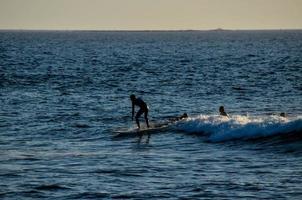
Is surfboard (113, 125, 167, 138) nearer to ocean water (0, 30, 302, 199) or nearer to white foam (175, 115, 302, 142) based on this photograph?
ocean water (0, 30, 302, 199)

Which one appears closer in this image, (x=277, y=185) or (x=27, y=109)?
(x=277, y=185)

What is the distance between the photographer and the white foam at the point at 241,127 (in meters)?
28.0

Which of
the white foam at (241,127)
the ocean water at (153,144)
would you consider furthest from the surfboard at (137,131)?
the white foam at (241,127)

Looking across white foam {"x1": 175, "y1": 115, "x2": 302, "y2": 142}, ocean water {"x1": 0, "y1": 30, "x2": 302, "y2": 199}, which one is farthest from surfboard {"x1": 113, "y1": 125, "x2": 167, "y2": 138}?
white foam {"x1": 175, "y1": 115, "x2": 302, "y2": 142}

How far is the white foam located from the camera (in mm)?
27997

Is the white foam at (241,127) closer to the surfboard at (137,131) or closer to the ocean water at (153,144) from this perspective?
the ocean water at (153,144)

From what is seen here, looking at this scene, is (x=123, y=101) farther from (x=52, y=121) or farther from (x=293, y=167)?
(x=293, y=167)

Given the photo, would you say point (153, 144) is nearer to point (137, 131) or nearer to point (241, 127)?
point (137, 131)

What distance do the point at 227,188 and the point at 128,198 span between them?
A: 2727 mm

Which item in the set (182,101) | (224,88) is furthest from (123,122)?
(224,88)

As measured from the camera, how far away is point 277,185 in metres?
19.5

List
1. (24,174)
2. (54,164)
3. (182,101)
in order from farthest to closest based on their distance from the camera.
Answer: (182,101) → (54,164) → (24,174)

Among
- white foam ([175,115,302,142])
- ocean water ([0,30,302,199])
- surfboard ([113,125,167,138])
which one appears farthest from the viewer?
surfboard ([113,125,167,138])

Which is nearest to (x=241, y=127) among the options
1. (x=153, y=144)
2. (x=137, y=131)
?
(x=153, y=144)
